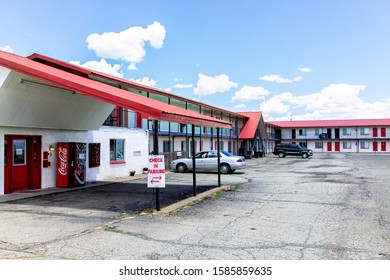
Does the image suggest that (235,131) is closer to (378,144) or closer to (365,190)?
(365,190)

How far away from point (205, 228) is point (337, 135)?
65.9 metres

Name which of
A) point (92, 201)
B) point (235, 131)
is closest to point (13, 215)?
point (92, 201)

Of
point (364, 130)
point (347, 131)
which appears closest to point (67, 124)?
point (347, 131)

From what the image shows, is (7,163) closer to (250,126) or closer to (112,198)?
(112,198)

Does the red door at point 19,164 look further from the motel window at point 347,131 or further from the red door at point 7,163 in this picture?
the motel window at point 347,131

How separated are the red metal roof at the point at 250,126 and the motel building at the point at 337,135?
15380 millimetres

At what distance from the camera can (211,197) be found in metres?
11.5

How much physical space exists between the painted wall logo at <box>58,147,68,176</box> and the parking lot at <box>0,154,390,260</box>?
2.41m

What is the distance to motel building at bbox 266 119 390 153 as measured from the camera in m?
64.8

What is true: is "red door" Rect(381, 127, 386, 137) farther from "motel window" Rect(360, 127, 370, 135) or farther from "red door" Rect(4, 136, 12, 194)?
"red door" Rect(4, 136, 12, 194)

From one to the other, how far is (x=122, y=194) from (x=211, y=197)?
314 cm

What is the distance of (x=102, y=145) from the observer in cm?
1697

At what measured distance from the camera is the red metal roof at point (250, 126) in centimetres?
4362

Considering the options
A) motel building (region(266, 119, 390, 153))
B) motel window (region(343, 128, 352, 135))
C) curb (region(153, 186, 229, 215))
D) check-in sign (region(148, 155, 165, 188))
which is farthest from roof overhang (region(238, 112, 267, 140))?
check-in sign (region(148, 155, 165, 188))
